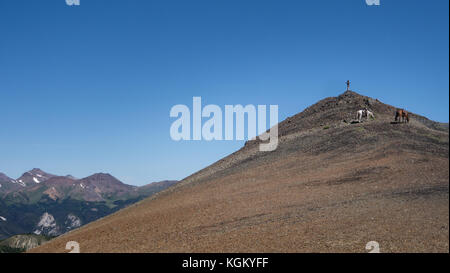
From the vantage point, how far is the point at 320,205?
63.1 feet

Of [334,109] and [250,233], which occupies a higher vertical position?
[334,109]

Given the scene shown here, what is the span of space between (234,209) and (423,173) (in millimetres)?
10487

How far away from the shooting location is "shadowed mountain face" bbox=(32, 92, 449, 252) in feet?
47.4

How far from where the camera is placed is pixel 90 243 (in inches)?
809

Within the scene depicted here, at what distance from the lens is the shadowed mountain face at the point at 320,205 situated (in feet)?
47.4

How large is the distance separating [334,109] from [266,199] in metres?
25.0

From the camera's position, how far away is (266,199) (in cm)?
2261

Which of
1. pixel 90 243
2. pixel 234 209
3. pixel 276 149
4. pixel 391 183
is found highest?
pixel 276 149
